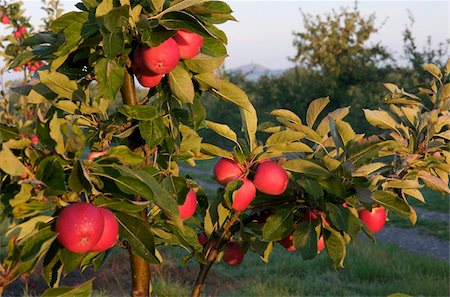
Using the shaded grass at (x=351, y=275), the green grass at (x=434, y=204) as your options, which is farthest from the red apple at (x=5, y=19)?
the green grass at (x=434, y=204)

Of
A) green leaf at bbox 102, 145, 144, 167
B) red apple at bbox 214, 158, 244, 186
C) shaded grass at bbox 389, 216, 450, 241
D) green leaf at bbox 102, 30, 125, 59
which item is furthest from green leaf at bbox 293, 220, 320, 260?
shaded grass at bbox 389, 216, 450, 241

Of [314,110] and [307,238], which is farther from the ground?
[314,110]

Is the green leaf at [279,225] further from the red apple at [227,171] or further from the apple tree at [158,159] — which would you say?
the red apple at [227,171]

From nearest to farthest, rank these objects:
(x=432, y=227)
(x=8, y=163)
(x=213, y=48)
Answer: (x=8, y=163) → (x=213, y=48) → (x=432, y=227)

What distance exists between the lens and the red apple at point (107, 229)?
1.14 m

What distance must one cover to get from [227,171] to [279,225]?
0.65 ft

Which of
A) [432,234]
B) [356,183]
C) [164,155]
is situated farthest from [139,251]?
[432,234]

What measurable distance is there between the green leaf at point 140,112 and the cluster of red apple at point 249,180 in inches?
12.5

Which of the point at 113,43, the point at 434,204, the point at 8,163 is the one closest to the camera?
the point at 8,163

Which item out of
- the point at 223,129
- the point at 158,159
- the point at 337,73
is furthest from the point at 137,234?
the point at 337,73

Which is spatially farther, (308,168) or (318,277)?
(318,277)

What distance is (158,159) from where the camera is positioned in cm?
155

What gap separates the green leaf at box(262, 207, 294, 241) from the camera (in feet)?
4.96

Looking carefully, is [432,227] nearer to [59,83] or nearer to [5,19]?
[5,19]
